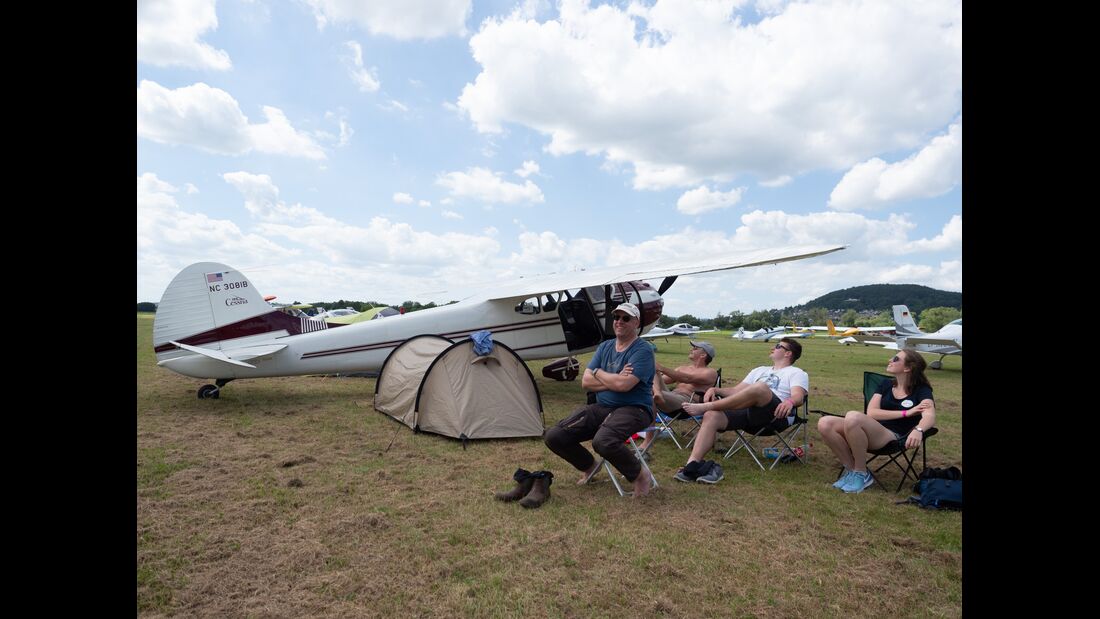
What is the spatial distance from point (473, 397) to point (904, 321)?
17.7 meters

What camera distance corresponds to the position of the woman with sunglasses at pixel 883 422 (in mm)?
4195

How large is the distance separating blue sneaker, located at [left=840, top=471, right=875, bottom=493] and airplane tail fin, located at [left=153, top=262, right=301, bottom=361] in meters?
8.04

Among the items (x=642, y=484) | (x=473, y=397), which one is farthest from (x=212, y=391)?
(x=642, y=484)

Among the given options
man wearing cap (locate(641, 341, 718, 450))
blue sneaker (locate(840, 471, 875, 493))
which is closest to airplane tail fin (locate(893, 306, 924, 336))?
man wearing cap (locate(641, 341, 718, 450))

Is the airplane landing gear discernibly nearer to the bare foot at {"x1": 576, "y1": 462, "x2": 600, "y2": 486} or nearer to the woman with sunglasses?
the bare foot at {"x1": 576, "y1": 462, "x2": 600, "y2": 486}

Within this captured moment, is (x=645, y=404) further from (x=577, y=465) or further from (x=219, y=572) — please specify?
(x=219, y=572)

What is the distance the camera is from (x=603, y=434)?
396cm

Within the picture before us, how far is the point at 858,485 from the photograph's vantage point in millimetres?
4273

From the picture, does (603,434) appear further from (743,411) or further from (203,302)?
(203,302)

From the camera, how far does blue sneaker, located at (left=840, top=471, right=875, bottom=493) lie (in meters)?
4.25

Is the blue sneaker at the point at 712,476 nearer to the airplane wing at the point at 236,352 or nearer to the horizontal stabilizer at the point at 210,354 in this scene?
the airplane wing at the point at 236,352
